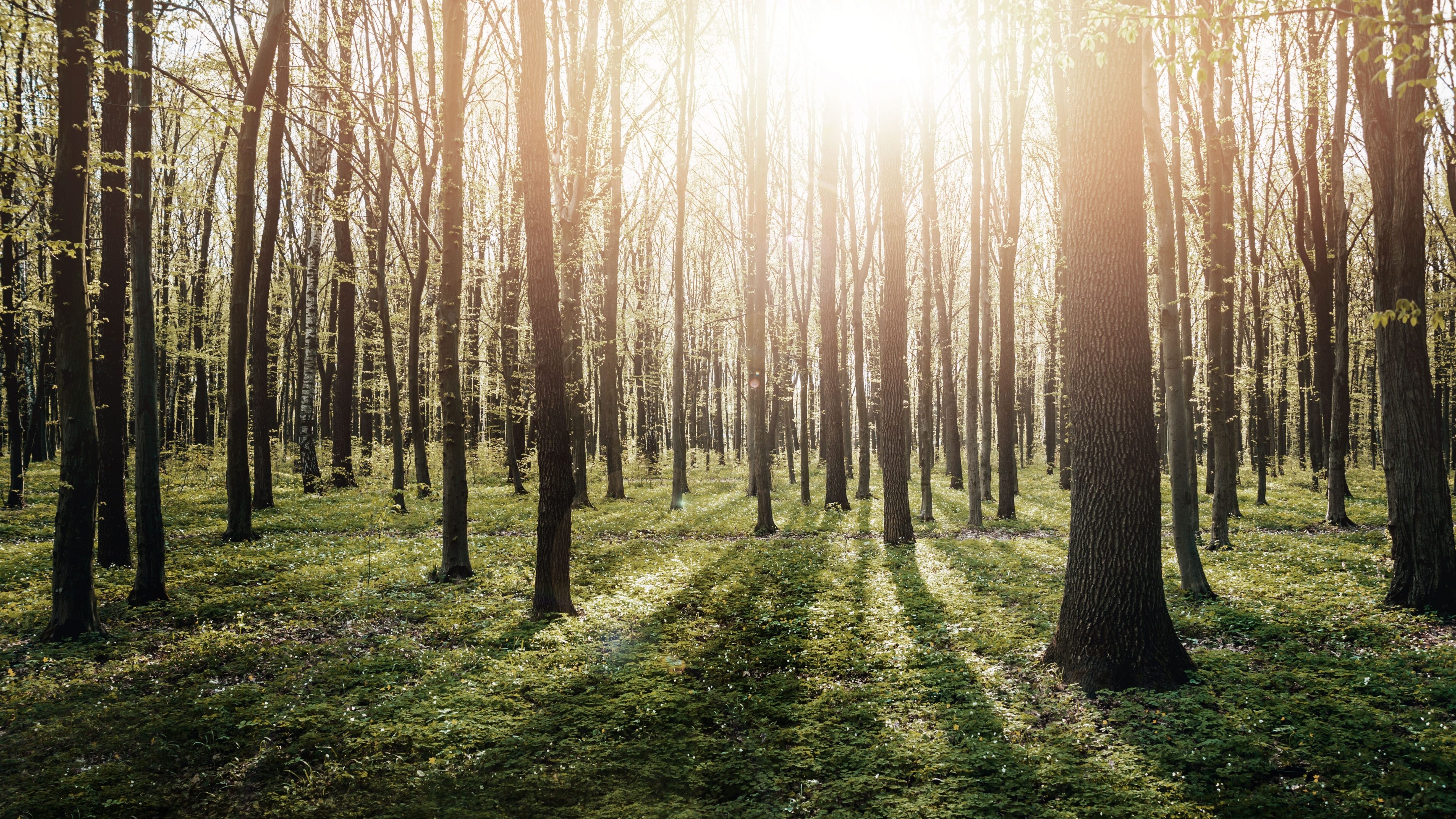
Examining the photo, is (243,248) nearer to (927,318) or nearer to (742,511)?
(742,511)

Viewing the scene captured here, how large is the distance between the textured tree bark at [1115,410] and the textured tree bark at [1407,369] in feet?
12.7

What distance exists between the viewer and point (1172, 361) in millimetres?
8797

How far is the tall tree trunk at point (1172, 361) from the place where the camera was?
8477 mm

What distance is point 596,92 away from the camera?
63.3ft

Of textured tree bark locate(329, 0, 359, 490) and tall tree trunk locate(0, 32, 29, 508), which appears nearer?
tall tree trunk locate(0, 32, 29, 508)

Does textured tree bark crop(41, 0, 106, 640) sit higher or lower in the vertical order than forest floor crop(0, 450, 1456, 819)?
higher

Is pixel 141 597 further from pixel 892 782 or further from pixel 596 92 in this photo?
pixel 596 92

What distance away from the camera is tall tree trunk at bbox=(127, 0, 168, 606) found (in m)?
8.40

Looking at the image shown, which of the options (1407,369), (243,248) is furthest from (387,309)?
(1407,369)

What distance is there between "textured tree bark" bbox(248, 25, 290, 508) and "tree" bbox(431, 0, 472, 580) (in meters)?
5.19

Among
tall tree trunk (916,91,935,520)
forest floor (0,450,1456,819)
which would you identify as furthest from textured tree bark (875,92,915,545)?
forest floor (0,450,1456,819)

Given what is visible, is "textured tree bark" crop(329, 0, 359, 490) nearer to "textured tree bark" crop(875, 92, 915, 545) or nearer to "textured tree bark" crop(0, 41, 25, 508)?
"textured tree bark" crop(0, 41, 25, 508)

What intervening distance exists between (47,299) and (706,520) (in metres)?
16.5

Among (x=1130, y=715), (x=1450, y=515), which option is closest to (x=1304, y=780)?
(x=1130, y=715)
